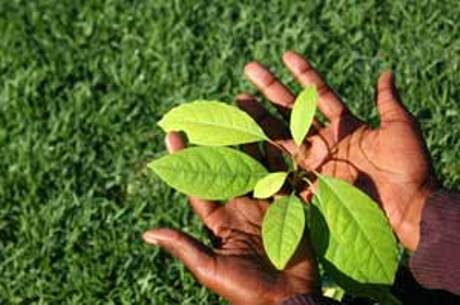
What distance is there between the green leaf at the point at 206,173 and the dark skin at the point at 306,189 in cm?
9

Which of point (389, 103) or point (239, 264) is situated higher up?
point (389, 103)

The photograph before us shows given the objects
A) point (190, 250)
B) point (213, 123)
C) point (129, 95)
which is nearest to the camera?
point (190, 250)

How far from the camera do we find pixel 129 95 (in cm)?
274

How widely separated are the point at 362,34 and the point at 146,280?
1.06 meters

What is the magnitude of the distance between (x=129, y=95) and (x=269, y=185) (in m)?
0.92

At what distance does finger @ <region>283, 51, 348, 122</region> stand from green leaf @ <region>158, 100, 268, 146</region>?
211mm

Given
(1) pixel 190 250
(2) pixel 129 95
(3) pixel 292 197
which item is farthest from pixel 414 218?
(2) pixel 129 95

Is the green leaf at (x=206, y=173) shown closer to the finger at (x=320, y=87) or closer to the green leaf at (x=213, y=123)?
the green leaf at (x=213, y=123)

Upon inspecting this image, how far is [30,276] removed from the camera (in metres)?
2.38

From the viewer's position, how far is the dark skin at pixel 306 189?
6.03ft

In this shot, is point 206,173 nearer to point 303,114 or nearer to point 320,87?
point 303,114

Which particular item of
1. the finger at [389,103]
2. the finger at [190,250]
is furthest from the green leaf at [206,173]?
the finger at [389,103]

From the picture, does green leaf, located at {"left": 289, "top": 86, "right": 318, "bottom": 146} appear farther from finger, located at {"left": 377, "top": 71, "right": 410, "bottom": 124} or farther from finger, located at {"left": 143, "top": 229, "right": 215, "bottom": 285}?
finger, located at {"left": 143, "top": 229, "right": 215, "bottom": 285}

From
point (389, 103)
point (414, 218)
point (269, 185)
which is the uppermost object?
point (389, 103)
